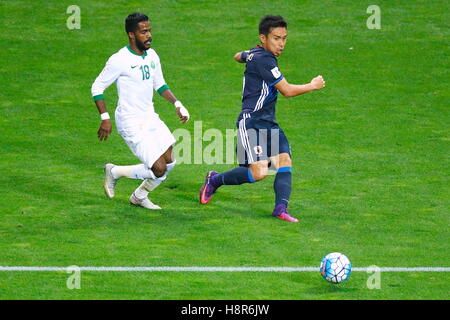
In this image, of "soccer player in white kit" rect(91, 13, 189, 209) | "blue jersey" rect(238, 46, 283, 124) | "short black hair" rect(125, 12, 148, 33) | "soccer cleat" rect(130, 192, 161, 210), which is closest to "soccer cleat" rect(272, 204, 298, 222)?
"blue jersey" rect(238, 46, 283, 124)

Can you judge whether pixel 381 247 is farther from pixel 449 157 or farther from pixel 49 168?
pixel 49 168

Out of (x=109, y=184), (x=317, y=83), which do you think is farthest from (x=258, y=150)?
(x=109, y=184)

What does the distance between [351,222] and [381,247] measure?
104cm

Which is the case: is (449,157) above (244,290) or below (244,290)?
above

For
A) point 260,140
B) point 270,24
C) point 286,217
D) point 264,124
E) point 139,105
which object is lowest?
point 286,217

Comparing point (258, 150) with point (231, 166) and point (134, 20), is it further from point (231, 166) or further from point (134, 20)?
point (231, 166)

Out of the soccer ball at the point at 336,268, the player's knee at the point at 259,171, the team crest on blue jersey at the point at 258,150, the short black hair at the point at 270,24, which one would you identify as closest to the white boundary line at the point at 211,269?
the soccer ball at the point at 336,268

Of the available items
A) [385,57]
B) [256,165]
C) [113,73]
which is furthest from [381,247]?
[385,57]

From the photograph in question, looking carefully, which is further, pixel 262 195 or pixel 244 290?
pixel 262 195

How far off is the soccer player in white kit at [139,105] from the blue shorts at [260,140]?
→ 746 millimetres

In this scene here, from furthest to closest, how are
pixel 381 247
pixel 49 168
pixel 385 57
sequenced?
pixel 385 57
pixel 49 168
pixel 381 247

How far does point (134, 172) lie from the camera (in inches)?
486

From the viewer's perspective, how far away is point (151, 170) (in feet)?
39.8

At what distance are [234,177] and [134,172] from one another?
122 cm
